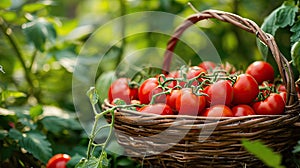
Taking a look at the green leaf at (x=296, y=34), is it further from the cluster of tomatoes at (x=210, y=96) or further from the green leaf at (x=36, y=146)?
the green leaf at (x=36, y=146)

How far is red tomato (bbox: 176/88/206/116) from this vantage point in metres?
1.03

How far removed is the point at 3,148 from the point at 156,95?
54cm

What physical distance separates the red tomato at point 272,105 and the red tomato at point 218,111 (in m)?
0.09

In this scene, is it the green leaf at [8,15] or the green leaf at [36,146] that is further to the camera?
the green leaf at [8,15]

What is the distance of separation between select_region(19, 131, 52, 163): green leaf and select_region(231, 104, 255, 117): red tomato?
1.89ft

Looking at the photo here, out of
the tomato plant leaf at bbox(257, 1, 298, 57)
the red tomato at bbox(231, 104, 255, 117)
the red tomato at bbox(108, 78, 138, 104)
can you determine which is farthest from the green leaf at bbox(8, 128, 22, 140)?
the tomato plant leaf at bbox(257, 1, 298, 57)

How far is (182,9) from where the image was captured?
1.97 m

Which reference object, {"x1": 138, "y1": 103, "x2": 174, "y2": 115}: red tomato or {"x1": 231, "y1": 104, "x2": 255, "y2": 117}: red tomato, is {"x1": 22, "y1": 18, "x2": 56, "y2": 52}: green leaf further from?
{"x1": 231, "y1": 104, "x2": 255, "y2": 117}: red tomato

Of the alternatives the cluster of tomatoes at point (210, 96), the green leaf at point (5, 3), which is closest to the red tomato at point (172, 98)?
the cluster of tomatoes at point (210, 96)

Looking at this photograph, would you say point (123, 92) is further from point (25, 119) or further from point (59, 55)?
point (59, 55)

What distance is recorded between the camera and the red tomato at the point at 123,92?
123cm

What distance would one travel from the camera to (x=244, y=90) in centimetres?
106

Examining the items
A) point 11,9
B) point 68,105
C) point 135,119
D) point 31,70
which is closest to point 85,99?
point 68,105

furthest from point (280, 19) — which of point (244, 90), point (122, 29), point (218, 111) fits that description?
point (122, 29)
